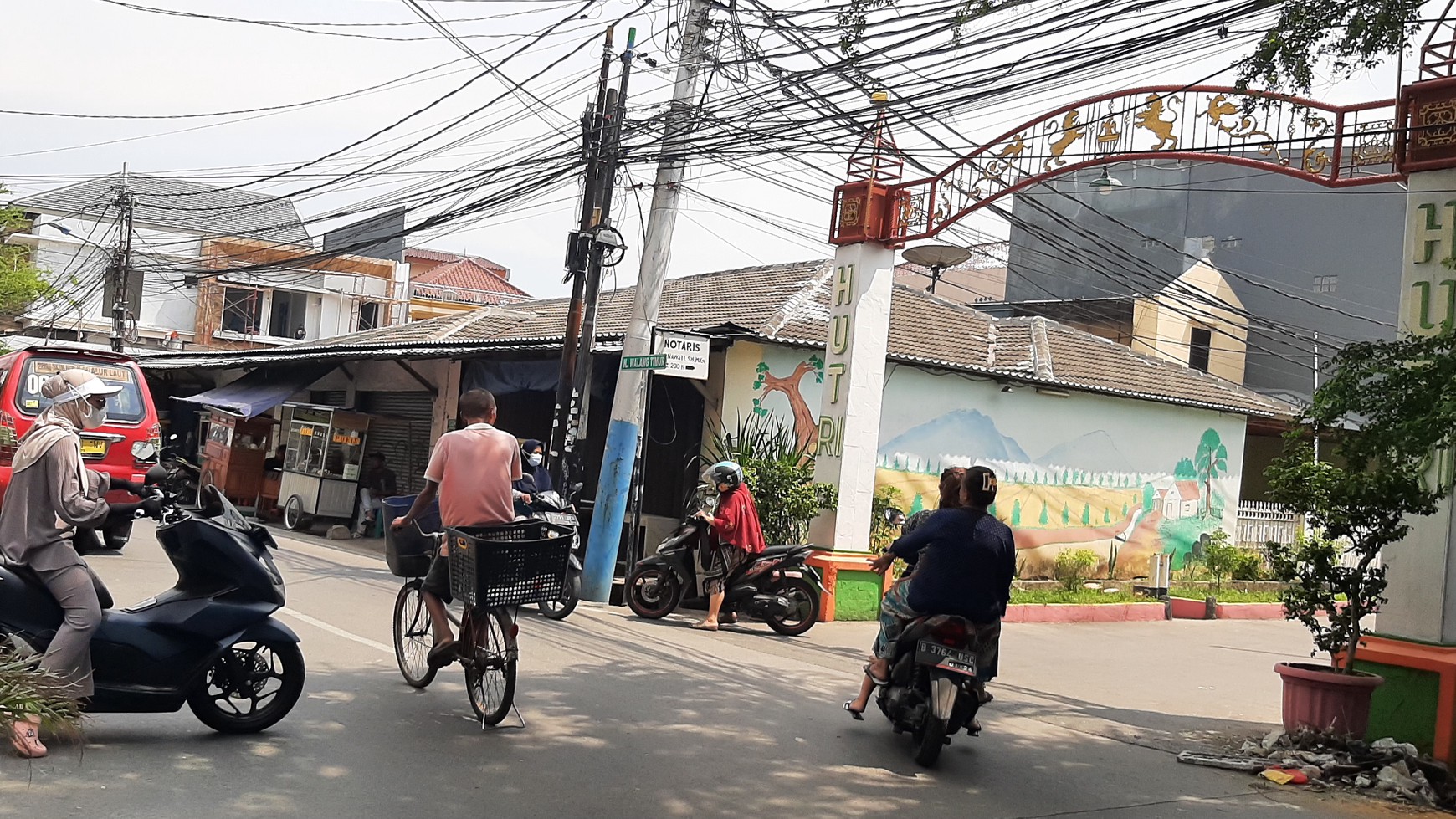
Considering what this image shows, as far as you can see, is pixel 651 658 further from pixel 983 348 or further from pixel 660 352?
pixel 983 348

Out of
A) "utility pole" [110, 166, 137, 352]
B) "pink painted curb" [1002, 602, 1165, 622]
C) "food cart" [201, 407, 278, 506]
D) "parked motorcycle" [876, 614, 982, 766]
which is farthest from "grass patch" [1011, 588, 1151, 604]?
"utility pole" [110, 166, 137, 352]

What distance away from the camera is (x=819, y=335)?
53.6 feet

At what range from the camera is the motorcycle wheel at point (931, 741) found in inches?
261

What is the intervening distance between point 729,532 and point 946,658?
5.65 meters

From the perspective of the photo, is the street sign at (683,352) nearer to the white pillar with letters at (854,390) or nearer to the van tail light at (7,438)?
the white pillar with letters at (854,390)

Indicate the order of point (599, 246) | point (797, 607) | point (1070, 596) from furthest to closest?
1. point (1070, 596)
2. point (599, 246)
3. point (797, 607)

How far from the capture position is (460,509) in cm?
677

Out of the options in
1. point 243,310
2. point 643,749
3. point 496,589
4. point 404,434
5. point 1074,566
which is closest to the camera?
point 496,589

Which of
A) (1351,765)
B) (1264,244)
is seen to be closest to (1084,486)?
(1351,765)

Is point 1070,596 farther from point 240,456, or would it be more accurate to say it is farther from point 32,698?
point 240,456

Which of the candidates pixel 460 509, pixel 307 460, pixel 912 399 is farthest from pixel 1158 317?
pixel 460 509

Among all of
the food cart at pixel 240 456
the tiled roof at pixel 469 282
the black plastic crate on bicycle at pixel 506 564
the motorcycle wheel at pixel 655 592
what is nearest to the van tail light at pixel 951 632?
the black plastic crate on bicycle at pixel 506 564

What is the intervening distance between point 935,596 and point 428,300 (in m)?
45.8

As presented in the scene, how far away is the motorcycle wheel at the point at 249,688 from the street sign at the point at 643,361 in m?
7.05
